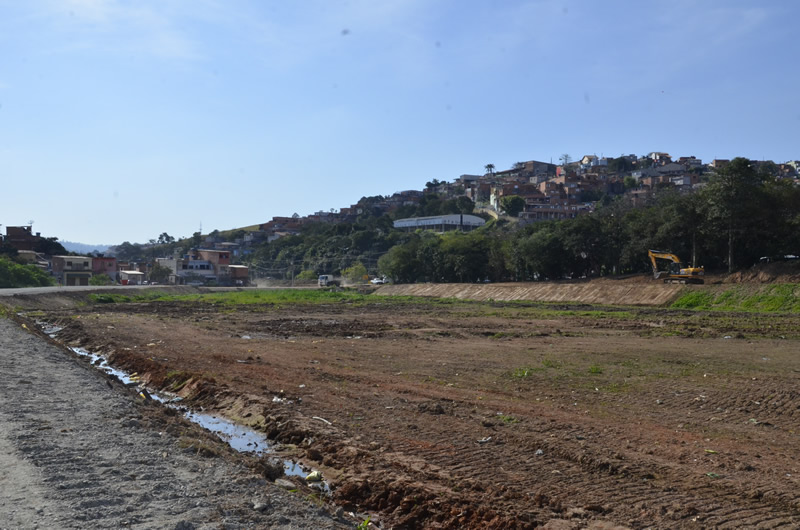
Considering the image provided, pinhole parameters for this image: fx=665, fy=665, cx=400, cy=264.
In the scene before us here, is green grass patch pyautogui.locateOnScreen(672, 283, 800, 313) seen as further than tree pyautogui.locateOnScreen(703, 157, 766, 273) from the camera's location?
No

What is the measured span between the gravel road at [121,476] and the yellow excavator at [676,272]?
53436mm

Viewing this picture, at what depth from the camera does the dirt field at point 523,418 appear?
776cm

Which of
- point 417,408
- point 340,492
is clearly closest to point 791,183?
point 417,408

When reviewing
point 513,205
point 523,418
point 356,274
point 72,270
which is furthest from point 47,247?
point 523,418

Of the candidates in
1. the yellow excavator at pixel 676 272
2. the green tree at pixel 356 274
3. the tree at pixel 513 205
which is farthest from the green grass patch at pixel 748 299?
the tree at pixel 513 205

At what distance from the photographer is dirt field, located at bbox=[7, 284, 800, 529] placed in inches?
306

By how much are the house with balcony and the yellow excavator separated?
92178 mm

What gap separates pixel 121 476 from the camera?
7.90 metres

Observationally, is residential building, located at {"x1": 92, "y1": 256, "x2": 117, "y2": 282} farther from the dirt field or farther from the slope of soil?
the dirt field

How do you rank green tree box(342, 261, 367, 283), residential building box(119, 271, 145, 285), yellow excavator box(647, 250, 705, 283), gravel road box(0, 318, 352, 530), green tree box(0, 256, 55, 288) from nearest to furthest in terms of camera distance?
gravel road box(0, 318, 352, 530)
yellow excavator box(647, 250, 705, 283)
green tree box(0, 256, 55, 288)
green tree box(342, 261, 367, 283)
residential building box(119, 271, 145, 285)

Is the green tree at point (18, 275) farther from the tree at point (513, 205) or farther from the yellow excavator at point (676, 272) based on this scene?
the tree at point (513, 205)

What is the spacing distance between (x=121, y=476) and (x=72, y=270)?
386 feet

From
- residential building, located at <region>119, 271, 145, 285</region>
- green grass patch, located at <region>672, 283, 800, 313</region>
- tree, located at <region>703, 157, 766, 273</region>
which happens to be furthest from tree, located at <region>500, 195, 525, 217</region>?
green grass patch, located at <region>672, 283, 800, 313</region>

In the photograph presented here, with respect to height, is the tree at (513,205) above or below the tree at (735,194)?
above
